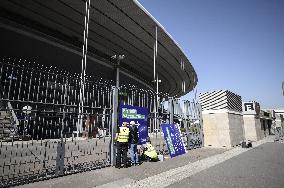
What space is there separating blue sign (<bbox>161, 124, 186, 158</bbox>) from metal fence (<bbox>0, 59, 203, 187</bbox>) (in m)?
0.48

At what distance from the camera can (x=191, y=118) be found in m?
15.4

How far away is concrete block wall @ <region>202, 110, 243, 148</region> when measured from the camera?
52.0 ft

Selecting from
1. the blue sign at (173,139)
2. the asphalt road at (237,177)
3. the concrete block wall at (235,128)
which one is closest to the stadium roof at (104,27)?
the concrete block wall at (235,128)

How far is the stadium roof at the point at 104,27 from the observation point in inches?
819

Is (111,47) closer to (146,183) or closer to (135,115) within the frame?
(135,115)

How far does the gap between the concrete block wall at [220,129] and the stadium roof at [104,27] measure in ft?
42.4

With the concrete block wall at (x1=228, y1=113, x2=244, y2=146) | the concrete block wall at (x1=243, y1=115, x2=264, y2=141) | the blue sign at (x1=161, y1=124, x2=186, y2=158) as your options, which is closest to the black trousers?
the blue sign at (x1=161, y1=124, x2=186, y2=158)

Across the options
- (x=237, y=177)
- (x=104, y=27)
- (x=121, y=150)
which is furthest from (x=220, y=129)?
(x=104, y=27)

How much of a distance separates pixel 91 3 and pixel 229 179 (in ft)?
63.9

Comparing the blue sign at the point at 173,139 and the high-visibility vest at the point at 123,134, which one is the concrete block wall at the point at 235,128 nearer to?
the blue sign at the point at 173,139

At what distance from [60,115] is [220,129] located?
1183cm

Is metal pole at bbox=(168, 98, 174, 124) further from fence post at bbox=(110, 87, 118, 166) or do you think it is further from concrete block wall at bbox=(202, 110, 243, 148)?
concrete block wall at bbox=(202, 110, 243, 148)

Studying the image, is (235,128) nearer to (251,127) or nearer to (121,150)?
(251,127)

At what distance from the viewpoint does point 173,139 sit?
11492 mm
